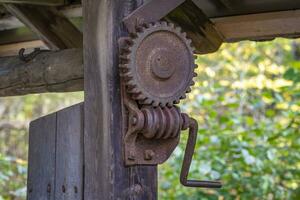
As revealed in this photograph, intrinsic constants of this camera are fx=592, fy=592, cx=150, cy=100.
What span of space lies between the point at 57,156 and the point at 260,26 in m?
0.93

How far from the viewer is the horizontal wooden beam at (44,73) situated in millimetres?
2029

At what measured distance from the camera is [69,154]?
1.89m

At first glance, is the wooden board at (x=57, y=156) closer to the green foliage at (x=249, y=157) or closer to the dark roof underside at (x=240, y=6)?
the dark roof underside at (x=240, y=6)

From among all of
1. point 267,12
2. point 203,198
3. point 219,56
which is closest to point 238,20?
point 267,12

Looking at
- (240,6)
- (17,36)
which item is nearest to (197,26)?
(240,6)

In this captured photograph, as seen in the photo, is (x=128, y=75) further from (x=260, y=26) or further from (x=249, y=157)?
(x=249, y=157)

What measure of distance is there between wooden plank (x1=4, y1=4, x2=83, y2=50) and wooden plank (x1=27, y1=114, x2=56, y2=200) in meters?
0.46

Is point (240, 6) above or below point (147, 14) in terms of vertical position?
above

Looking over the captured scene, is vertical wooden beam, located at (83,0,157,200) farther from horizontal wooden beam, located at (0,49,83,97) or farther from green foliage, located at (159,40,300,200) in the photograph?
green foliage, located at (159,40,300,200)

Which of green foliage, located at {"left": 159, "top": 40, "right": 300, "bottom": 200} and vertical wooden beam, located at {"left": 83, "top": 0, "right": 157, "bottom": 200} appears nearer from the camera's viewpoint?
vertical wooden beam, located at {"left": 83, "top": 0, "right": 157, "bottom": 200}

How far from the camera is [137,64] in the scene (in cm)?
160

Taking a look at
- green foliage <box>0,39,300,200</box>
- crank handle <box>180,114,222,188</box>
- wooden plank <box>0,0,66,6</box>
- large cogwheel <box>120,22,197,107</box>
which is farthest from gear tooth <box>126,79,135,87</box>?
green foliage <box>0,39,300,200</box>

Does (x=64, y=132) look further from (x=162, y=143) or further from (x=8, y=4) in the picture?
(x=8, y=4)

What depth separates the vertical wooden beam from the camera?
1.64m
